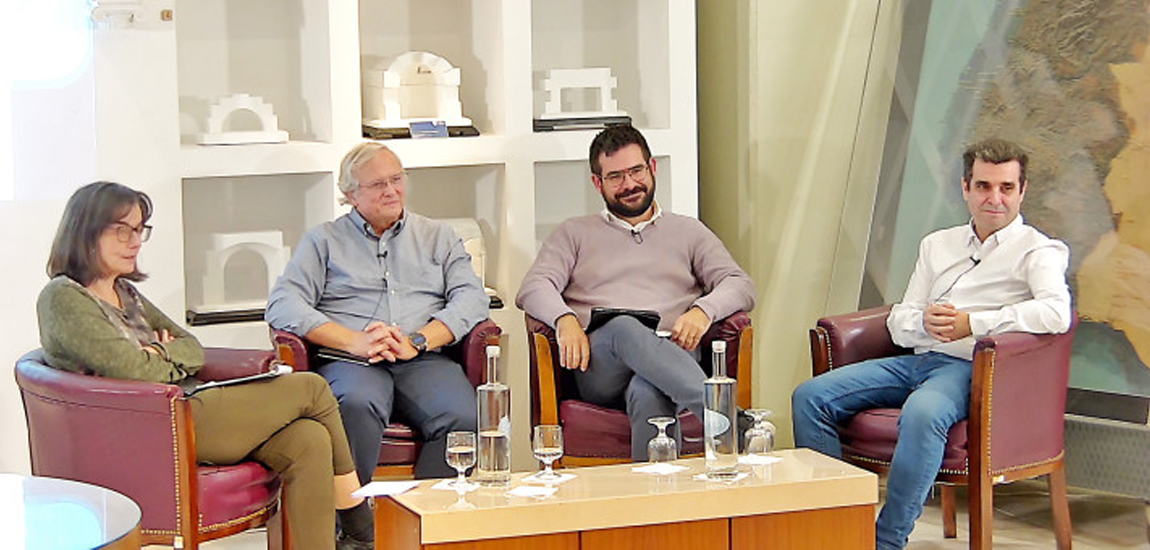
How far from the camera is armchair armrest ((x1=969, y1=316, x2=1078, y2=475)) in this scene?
177 inches

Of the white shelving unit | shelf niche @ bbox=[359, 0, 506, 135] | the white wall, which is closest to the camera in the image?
the white wall

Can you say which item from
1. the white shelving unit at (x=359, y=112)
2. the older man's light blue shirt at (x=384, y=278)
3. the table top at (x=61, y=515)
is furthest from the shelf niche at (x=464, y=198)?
the table top at (x=61, y=515)

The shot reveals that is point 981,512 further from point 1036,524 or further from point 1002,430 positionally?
point 1036,524

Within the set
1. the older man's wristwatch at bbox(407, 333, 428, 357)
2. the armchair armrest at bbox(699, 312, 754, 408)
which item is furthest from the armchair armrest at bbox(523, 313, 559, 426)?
the armchair armrest at bbox(699, 312, 754, 408)

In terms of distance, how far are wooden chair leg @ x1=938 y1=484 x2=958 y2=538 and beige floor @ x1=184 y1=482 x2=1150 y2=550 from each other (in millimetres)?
22

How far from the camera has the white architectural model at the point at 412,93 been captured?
5695 millimetres

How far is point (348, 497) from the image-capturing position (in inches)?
177

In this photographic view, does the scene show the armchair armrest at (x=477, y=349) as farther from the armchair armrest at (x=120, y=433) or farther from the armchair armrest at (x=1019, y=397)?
the armchair armrest at (x=1019, y=397)

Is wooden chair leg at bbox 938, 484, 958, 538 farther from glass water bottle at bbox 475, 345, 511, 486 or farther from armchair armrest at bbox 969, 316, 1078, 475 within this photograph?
glass water bottle at bbox 475, 345, 511, 486

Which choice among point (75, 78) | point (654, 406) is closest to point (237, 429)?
point (654, 406)

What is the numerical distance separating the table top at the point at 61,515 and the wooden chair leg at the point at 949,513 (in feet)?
8.43

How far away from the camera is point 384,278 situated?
515cm

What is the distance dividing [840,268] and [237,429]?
2527mm

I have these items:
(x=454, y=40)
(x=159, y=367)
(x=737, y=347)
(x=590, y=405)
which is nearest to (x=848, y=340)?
(x=737, y=347)
